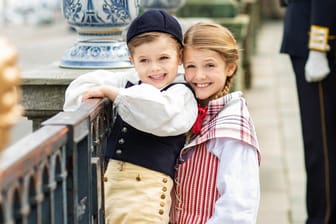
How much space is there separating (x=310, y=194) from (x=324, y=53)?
0.91m

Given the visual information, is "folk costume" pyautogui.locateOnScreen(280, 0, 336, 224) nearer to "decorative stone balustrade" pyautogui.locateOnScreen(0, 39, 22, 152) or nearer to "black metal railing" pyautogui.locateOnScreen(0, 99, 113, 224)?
"black metal railing" pyautogui.locateOnScreen(0, 99, 113, 224)

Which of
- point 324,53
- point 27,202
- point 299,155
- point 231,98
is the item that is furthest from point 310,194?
point 27,202

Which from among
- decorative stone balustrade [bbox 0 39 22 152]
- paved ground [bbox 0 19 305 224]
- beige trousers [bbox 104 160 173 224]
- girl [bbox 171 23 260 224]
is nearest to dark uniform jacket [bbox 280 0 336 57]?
paved ground [bbox 0 19 305 224]

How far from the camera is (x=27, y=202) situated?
2057 mm

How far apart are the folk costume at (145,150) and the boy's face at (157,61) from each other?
0.05 metres

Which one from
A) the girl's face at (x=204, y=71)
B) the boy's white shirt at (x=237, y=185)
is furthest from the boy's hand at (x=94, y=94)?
the boy's white shirt at (x=237, y=185)

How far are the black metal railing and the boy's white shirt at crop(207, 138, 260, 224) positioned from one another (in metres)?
0.42

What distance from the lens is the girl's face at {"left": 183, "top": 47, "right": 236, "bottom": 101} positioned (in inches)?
125

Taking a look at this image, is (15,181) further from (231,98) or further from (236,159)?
(231,98)

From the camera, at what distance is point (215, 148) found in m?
3.11

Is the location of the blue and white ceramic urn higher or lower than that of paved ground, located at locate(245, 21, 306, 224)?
higher

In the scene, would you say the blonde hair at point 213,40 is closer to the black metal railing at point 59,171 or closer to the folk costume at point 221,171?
the folk costume at point 221,171

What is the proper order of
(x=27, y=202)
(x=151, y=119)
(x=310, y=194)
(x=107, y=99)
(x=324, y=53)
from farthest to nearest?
(x=310, y=194) < (x=324, y=53) < (x=107, y=99) < (x=151, y=119) < (x=27, y=202)

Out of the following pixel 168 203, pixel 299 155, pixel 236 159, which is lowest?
pixel 299 155
